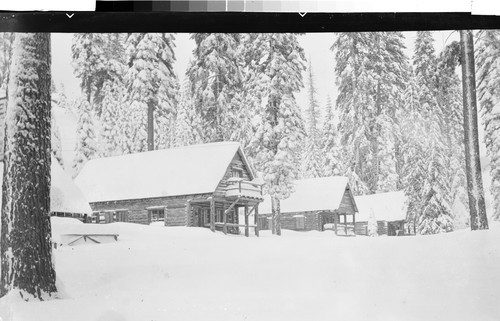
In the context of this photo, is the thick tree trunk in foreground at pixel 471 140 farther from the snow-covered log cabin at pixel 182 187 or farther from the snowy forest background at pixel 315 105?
the snow-covered log cabin at pixel 182 187

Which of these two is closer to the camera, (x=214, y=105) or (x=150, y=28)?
(x=150, y=28)

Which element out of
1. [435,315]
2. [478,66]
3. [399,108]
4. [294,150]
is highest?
[478,66]

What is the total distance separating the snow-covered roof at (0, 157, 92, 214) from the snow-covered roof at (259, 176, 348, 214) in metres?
1.13

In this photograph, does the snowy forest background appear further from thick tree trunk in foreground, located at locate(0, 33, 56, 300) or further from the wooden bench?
the wooden bench

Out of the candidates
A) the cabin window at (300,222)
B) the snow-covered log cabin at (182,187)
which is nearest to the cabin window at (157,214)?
the snow-covered log cabin at (182,187)

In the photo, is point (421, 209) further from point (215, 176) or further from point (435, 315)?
point (215, 176)

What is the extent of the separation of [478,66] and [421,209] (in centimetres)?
98

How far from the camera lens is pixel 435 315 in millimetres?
3432

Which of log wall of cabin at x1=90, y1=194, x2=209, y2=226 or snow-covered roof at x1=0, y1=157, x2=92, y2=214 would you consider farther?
log wall of cabin at x1=90, y1=194, x2=209, y2=226

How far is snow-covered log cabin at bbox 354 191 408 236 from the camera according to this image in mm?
3598

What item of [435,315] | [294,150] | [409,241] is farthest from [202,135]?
[435,315]

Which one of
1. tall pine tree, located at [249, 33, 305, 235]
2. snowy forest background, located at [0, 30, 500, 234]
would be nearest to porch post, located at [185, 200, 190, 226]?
snowy forest background, located at [0, 30, 500, 234]

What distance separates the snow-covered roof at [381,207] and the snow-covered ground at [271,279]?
136 millimetres

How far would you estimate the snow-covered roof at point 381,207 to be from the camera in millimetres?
3598
